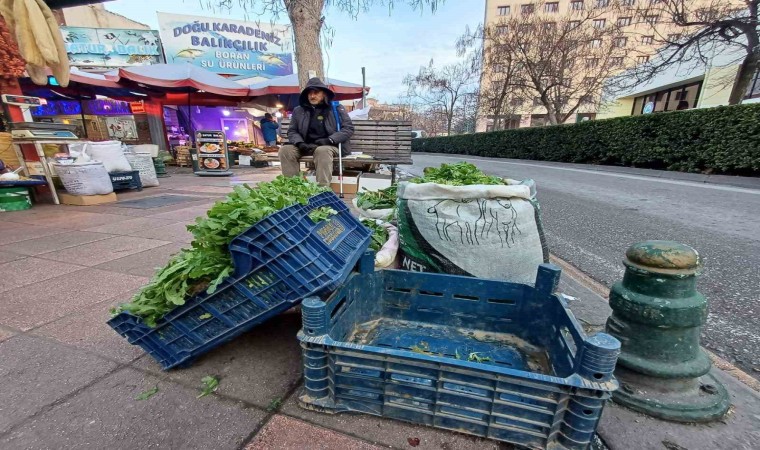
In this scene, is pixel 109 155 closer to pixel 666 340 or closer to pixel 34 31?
pixel 34 31

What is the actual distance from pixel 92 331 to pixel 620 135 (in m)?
14.4

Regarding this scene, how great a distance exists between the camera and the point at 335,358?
123cm

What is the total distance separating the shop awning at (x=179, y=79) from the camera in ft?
29.3

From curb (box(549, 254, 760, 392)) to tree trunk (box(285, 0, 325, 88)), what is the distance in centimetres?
504

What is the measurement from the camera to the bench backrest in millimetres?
6031

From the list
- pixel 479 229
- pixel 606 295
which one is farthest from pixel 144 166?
pixel 606 295

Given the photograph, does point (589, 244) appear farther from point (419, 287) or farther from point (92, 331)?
point (92, 331)

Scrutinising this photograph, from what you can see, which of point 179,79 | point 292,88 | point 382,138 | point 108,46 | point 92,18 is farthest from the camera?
point 92,18

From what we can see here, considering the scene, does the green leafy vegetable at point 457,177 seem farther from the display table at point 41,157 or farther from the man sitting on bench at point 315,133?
the display table at point 41,157

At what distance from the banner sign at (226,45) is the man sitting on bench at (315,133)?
16.2 meters

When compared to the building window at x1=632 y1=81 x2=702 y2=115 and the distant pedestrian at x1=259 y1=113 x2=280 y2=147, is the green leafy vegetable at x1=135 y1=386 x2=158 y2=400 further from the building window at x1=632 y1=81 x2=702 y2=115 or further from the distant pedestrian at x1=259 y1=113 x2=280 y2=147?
the building window at x1=632 y1=81 x2=702 y2=115

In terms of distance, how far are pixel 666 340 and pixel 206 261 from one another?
1.88m

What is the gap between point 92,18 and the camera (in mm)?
18625

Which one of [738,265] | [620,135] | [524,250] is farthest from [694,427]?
[620,135]
